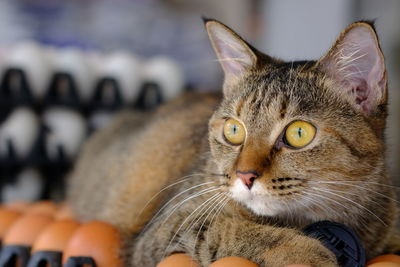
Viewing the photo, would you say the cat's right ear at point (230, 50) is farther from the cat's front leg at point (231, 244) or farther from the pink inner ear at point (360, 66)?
the cat's front leg at point (231, 244)

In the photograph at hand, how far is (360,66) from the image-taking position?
1.19 meters

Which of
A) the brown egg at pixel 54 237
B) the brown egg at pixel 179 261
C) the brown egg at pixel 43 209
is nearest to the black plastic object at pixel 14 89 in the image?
the brown egg at pixel 43 209

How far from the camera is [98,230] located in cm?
133

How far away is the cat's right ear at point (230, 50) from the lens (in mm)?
1334

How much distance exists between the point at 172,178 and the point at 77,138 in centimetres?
85

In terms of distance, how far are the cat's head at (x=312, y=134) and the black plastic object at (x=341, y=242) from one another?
6cm

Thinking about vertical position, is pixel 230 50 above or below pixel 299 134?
above

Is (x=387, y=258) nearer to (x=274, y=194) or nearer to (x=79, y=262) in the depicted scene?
(x=274, y=194)

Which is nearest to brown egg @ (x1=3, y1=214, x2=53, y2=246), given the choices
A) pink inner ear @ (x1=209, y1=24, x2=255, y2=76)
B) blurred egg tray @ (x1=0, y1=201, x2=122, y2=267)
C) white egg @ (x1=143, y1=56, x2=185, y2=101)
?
blurred egg tray @ (x1=0, y1=201, x2=122, y2=267)

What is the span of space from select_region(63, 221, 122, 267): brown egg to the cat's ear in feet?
2.46

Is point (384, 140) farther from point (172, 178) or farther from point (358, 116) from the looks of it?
point (172, 178)

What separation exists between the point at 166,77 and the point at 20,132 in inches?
30.5

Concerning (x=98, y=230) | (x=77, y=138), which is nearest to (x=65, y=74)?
(x=77, y=138)

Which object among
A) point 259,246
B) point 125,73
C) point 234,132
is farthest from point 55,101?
point 259,246
